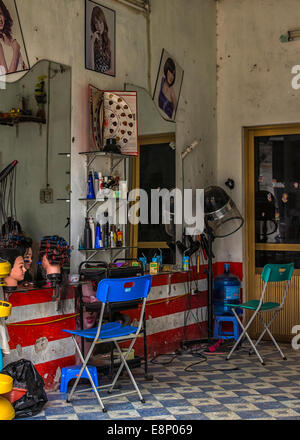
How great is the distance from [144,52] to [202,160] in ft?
4.75

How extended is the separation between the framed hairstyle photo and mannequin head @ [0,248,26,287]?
1.72 m

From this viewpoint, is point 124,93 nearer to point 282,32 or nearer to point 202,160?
point 202,160

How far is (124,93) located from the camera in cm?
521

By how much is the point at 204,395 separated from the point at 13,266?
160 cm

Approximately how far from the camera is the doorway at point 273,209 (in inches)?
258

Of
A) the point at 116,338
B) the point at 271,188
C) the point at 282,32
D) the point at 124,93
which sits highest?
the point at 282,32

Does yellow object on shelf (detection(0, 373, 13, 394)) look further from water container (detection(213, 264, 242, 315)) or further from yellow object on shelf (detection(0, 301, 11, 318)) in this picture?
water container (detection(213, 264, 242, 315))

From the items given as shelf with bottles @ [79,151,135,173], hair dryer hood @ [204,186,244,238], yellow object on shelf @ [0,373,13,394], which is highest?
shelf with bottles @ [79,151,135,173]

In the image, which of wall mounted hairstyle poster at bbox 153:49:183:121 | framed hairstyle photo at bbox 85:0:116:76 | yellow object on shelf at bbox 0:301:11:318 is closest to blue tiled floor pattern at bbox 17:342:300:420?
yellow object on shelf at bbox 0:301:11:318

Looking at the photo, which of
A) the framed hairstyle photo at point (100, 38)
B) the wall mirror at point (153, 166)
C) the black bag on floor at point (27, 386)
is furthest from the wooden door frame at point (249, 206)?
the black bag on floor at point (27, 386)

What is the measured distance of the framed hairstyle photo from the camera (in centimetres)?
493

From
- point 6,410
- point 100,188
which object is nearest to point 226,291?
point 100,188
